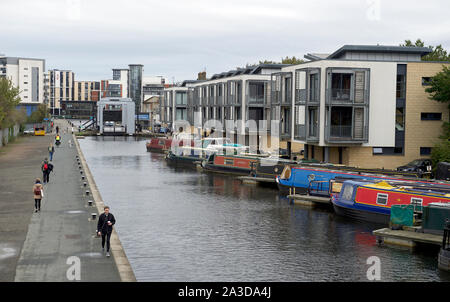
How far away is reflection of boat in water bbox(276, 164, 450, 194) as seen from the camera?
42.5 metres

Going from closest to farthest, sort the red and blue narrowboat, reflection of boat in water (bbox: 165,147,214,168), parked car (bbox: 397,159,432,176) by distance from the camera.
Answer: parked car (bbox: 397,159,432,176), the red and blue narrowboat, reflection of boat in water (bbox: 165,147,214,168)

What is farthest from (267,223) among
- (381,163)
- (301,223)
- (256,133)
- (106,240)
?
(256,133)

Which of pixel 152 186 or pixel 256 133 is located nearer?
pixel 152 186

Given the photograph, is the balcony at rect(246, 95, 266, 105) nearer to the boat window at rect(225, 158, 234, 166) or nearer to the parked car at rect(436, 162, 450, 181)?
the boat window at rect(225, 158, 234, 166)

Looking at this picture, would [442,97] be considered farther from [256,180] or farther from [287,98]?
[256,180]

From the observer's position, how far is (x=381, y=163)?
54.2 metres

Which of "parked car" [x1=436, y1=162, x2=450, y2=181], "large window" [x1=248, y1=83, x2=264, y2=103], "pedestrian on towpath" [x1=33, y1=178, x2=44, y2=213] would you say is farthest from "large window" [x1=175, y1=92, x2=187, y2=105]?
"pedestrian on towpath" [x1=33, y1=178, x2=44, y2=213]

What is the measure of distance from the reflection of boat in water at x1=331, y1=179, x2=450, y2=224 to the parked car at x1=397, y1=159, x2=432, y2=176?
1436 centimetres

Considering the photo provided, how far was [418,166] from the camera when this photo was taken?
50.8 metres

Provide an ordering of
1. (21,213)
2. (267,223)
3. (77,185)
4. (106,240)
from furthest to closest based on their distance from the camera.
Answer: (77,185), (267,223), (21,213), (106,240)

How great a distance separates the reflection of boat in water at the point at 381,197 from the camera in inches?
1303

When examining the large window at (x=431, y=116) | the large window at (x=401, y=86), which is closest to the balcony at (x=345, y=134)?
the large window at (x=401, y=86)
